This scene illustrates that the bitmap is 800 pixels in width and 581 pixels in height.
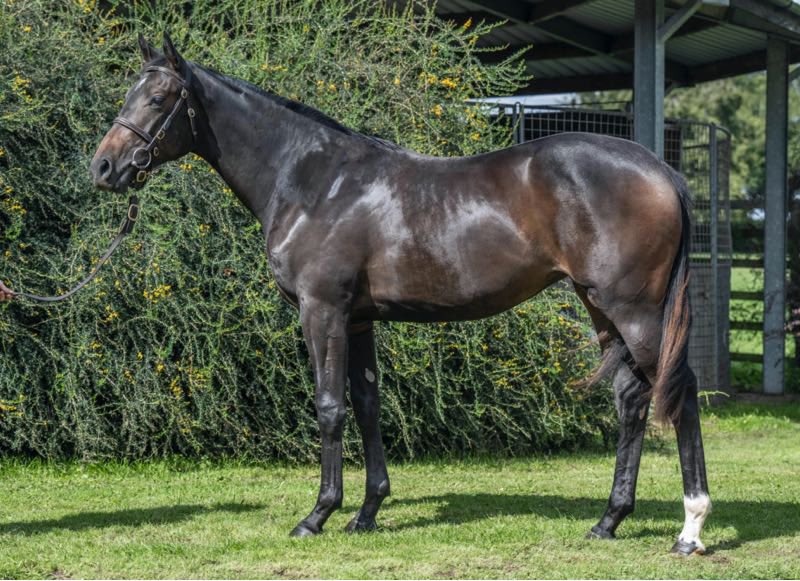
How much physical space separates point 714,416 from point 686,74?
4599 mm

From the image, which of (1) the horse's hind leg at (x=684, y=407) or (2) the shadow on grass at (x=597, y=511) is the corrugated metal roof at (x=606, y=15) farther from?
(1) the horse's hind leg at (x=684, y=407)

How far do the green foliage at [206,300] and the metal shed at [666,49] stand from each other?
1694mm

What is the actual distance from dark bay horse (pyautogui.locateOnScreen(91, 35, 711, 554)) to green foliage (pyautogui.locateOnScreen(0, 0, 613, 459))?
2043mm

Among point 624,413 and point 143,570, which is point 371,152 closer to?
point 624,413

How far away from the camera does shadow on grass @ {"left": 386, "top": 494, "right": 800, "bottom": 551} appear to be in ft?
19.0

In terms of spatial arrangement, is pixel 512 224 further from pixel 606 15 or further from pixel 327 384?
pixel 606 15

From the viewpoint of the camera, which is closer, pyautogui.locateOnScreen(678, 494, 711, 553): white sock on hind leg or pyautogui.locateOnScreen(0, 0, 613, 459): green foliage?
pyautogui.locateOnScreen(678, 494, 711, 553): white sock on hind leg

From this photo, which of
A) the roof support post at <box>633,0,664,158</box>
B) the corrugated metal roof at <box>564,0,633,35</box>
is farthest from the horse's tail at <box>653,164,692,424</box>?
the corrugated metal roof at <box>564,0,633,35</box>

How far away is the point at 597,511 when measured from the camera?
249 inches

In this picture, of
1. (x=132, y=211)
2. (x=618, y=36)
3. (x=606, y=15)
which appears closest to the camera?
(x=132, y=211)

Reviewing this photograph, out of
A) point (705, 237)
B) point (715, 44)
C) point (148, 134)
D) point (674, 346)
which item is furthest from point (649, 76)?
point (148, 134)

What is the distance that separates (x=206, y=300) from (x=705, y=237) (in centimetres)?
582

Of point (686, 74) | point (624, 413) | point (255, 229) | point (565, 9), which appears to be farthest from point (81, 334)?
point (686, 74)

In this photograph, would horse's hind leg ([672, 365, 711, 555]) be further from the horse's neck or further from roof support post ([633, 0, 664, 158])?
roof support post ([633, 0, 664, 158])
